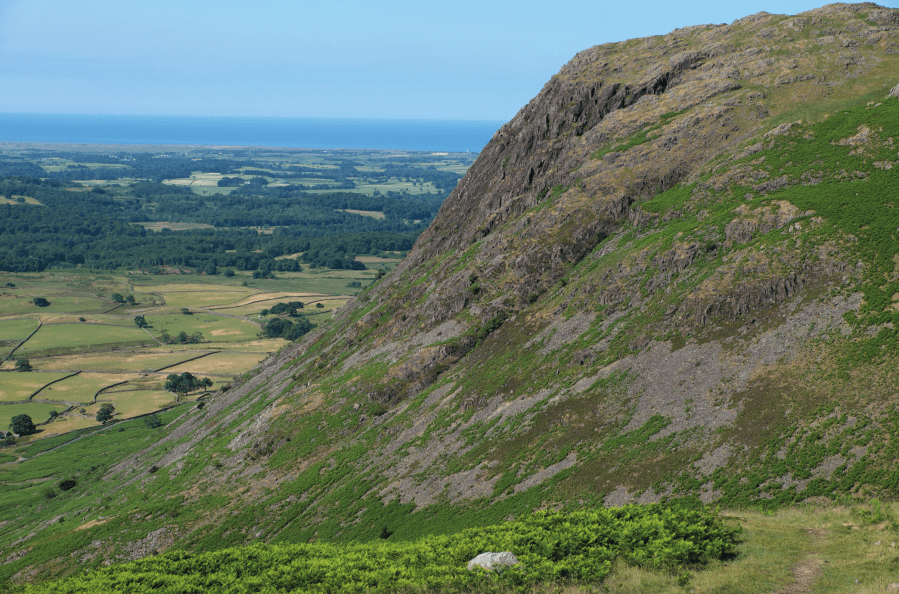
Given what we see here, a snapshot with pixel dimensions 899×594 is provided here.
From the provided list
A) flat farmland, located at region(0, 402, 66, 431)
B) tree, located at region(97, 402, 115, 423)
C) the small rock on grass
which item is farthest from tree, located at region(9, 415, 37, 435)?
the small rock on grass

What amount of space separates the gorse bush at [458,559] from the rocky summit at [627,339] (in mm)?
13504

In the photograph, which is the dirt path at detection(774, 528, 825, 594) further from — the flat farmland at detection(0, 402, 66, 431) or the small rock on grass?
the flat farmland at detection(0, 402, 66, 431)

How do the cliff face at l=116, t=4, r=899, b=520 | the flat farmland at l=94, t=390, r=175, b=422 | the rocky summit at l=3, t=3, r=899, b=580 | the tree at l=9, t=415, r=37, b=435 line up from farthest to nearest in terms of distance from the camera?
1. the flat farmland at l=94, t=390, r=175, b=422
2. the tree at l=9, t=415, r=37, b=435
3. the cliff face at l=116, t=4, r=899, b=520
4. the rocky summit at l=3, t=3, r=899, b=580

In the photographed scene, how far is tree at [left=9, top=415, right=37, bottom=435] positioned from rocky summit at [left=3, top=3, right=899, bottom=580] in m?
55.7

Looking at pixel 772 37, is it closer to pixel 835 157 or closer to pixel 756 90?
pixel 756 90

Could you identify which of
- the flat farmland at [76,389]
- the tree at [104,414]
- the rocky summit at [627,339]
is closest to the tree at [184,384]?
the flat farmland at [76,389]

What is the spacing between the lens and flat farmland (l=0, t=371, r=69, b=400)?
181375 millimetres

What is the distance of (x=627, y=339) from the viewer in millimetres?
70562

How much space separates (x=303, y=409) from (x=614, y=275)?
51065 mm

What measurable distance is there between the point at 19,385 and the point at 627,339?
196181mm

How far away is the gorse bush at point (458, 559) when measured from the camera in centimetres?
3466

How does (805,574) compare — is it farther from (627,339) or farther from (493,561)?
(627,339)

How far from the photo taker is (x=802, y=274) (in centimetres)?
6388

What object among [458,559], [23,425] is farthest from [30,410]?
[458,559]
